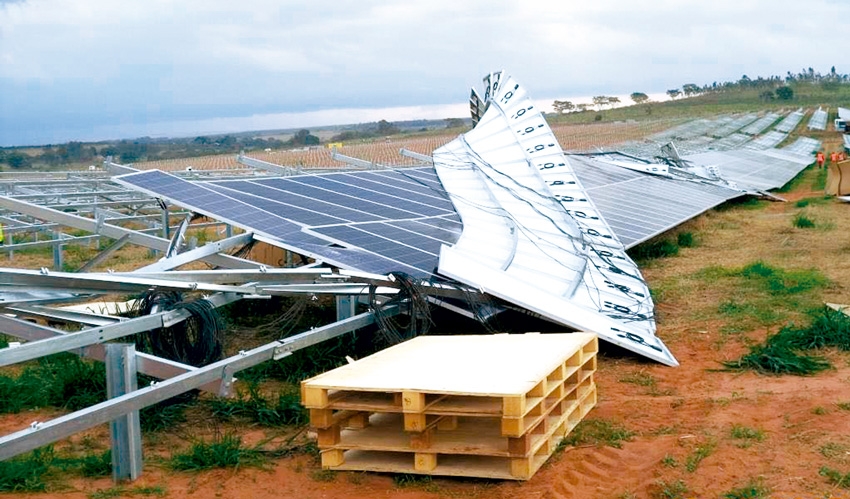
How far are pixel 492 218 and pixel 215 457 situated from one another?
24.5ft

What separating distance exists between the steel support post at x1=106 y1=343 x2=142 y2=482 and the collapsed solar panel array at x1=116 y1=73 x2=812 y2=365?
3862 mm

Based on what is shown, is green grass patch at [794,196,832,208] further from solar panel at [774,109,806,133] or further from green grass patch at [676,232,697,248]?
solar panel at [774,109,806,133]

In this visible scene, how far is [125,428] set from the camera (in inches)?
265

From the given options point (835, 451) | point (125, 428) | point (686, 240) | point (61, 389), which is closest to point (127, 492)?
point (125, 428)

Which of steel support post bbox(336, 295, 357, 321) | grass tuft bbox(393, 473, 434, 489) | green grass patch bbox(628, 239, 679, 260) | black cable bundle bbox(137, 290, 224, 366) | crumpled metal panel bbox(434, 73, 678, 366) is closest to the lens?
grass tuft bbox(393, 473, 434, 489)

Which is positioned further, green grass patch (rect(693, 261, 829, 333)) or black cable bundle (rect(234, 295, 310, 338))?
green grass patch (rect(693, 261, 829, 333))

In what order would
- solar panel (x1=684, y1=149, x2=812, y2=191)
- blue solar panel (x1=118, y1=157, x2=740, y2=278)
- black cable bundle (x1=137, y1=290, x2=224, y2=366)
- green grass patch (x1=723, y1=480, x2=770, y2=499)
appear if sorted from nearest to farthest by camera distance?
green grass patch (x1=723, y1=480, x2=770, y2=499)
black cable bundle (x1=137, y1=290, x2=224, y2=366)
blue solar panel (x1=118, y1=157, x2=740, y2=278)
solar panel (x1=684, y1=149, x2=812, y2=191)

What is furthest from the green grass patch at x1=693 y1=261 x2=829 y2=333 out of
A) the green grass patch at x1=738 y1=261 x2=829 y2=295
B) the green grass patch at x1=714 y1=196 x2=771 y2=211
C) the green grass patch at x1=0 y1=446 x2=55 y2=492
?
the green grass patch at x1=714 y1=196 x2=771 y2=211

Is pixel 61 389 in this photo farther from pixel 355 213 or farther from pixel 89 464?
pixel 355 213

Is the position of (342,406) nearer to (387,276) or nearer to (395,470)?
(395,470)

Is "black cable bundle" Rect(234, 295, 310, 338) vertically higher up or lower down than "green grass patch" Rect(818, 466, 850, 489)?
higher up

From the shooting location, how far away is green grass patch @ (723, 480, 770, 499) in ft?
20.7

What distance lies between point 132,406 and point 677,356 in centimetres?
655

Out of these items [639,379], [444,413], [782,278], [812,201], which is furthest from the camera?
[812,201]
